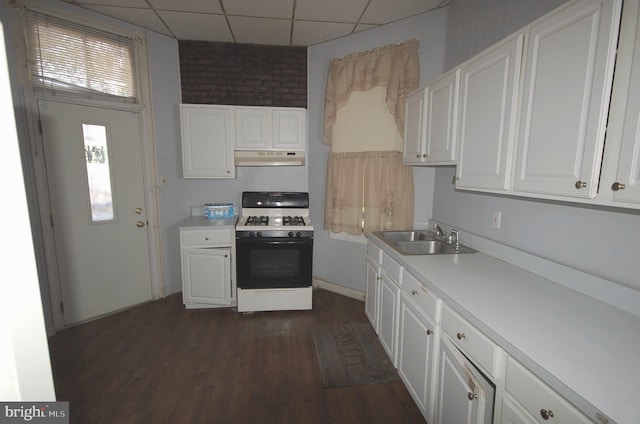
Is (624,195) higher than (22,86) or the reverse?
the reverse

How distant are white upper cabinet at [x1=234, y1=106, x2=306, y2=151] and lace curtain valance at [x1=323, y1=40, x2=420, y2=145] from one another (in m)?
0.32

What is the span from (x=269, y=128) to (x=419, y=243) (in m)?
2.00

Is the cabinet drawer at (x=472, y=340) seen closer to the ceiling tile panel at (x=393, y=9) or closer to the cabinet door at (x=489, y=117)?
the cabinet door at (x=489, y=117)

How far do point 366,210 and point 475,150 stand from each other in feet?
4.95

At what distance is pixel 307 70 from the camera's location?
135 inches

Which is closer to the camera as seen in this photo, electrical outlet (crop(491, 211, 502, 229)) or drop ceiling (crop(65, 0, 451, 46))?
electrical outlet (crop(491, 211, 502, 229))

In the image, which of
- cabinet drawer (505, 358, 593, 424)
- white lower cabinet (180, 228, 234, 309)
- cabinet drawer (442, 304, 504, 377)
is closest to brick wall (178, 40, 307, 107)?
white lower cabinet (180, 228, 234, 309)

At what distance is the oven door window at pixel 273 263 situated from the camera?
2.96 meters

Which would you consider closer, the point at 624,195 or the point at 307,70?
the point at 624,195

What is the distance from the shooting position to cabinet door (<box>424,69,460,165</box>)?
192 cm

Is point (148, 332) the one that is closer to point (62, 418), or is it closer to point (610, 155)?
point (62, 418)

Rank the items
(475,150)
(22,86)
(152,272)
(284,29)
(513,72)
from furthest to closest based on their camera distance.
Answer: (152,272)
(284,29)
(22,86)
(475,150)
(513,72)

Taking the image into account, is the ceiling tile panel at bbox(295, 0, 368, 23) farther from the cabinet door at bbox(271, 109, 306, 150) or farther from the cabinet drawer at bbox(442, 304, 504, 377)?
the cabinet drawer at bbox(442, 304, 504, 377)

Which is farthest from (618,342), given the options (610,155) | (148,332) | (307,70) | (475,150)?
(307,70)
